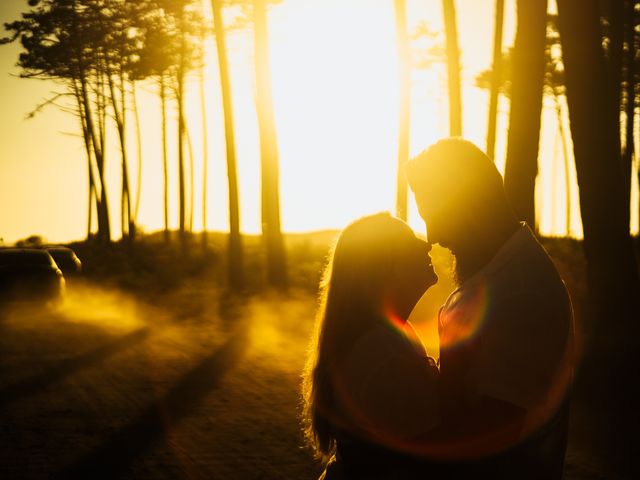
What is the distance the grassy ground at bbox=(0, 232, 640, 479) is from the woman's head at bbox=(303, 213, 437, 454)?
4.82m

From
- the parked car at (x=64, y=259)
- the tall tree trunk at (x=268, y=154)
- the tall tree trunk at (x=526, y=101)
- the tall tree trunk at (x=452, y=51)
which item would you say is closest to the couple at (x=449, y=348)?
the tall tree trunk at (x=526, y=101)

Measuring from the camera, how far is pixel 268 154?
81.4ft

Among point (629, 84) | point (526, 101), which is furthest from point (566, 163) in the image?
point (526, 101)

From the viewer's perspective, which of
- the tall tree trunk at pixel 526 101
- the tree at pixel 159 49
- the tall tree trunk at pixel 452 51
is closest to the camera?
the tall tree trunk at pixel 526 101

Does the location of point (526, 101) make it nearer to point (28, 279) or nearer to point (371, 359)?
point (371, 359)

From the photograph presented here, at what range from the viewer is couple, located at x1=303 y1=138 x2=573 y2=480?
2.54 m

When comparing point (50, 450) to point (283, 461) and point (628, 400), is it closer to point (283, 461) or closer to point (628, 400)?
point (283, 461)

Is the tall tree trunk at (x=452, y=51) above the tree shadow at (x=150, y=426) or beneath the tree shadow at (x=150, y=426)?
above

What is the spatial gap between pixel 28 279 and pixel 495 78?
1364 cm

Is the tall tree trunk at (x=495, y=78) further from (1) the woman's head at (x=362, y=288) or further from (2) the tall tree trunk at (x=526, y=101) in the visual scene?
(1) the woman's head at (x=362, y=288)

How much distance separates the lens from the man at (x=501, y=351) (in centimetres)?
252

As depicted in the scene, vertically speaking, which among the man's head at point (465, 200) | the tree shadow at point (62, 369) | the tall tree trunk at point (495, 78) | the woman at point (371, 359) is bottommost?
the tree shadow at point (62, 369)

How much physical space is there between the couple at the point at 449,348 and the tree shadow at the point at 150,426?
5.12 metres

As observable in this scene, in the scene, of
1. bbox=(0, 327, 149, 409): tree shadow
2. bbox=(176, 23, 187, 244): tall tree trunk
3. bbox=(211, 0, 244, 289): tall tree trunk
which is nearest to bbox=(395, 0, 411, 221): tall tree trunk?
bbox=(211, 0, 244, 289): tall tree trunk
